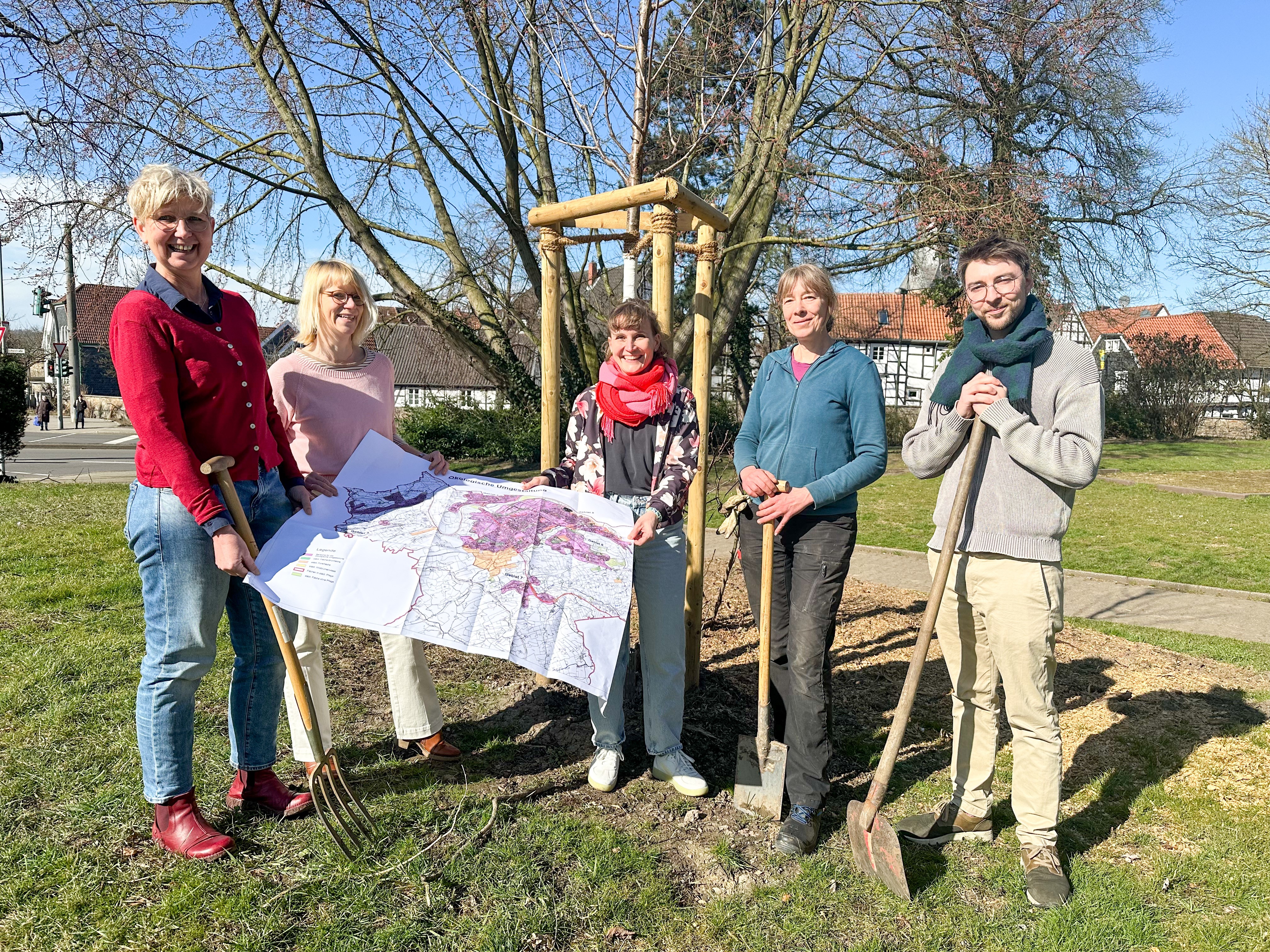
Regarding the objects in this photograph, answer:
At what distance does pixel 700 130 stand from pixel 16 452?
13.1 meters

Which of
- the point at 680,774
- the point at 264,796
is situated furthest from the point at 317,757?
the point at 680,774

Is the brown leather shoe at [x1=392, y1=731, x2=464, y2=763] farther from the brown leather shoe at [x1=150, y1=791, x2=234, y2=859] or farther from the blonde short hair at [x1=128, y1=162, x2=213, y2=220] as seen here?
the blonde short hair at [x1=128, y1=162, x2=213, y2=220]

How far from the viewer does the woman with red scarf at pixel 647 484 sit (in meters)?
3.46

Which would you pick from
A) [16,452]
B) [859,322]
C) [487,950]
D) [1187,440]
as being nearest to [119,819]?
[487,950]

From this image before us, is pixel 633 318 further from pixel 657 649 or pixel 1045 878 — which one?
pixel 1045 878

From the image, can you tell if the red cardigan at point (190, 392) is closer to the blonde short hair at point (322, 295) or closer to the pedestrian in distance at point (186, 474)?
the pedestrian in distance at point (186, 474)

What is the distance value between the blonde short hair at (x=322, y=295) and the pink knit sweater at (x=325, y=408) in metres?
0.11

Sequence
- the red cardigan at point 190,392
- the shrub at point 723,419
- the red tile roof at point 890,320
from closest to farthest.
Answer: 1. the red cardigan at point 190,392
2. the shrub at point 723,419
3. the red tile roof at point 890,320

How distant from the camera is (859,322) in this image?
140 feet

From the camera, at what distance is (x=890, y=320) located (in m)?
44.4

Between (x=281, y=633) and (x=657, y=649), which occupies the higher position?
(x=281, y=633)

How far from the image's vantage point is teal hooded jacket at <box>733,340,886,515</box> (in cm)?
325

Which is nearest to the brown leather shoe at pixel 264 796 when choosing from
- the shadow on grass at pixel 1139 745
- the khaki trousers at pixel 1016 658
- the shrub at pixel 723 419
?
the khaki trousers at pixel 1016 658

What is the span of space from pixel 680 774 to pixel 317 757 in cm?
151
